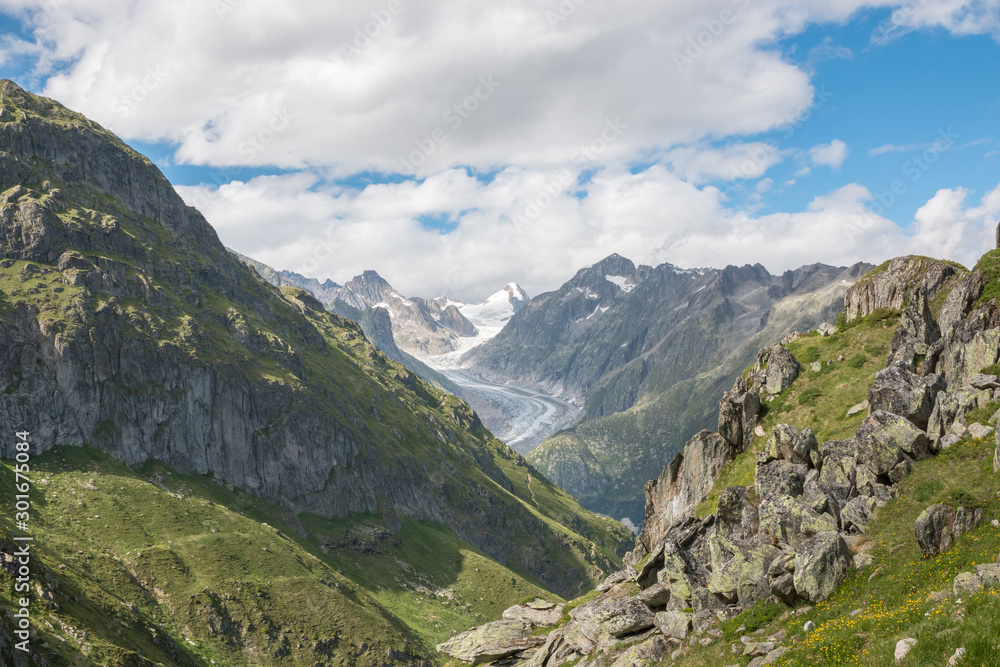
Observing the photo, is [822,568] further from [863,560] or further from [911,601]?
[911,601]

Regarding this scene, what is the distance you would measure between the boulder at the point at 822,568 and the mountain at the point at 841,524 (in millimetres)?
71

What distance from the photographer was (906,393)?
39.0 m

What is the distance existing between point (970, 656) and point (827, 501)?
57.3ft

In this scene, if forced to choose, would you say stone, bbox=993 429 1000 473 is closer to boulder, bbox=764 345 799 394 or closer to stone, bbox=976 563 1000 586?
stone, bbox=976 563 1000 586

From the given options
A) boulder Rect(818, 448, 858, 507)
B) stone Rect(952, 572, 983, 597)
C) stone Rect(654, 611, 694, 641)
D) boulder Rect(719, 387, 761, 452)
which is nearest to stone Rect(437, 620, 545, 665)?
stone Rect(654, 611, 694, 641)

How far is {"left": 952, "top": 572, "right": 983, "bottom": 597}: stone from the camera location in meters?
23.4

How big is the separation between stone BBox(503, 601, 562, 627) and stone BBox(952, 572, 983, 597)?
33.1 metres

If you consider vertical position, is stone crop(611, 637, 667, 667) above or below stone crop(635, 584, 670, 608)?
below

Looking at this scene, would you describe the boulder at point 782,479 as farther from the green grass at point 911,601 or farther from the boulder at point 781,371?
the boulder at point 781,371

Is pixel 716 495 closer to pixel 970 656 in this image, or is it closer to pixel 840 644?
pixel 840 644

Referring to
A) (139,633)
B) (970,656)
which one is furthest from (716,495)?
(139,633)

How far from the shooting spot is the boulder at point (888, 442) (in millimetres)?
35625

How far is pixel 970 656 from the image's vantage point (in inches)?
773

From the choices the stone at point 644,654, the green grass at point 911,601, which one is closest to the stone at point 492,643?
the stone at point 644,654
